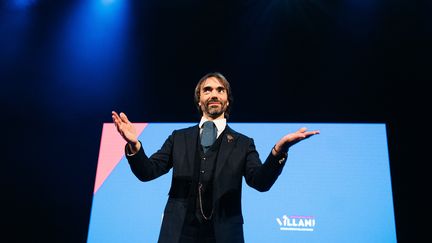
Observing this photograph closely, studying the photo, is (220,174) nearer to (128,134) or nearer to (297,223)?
(128,134)

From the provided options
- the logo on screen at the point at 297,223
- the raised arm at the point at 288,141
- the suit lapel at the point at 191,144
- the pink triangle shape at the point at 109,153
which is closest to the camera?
the raised arm at the point at 288,141

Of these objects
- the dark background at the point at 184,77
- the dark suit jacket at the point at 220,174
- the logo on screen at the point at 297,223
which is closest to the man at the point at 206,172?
the dark suit jacket at the point at 220,174

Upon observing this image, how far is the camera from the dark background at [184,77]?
3.10 m

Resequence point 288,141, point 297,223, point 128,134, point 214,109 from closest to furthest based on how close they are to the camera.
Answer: point 288,141 → point 128,134 → point 214,109 → point 297,223

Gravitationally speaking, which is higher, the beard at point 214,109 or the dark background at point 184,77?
the dark background at point 184,77

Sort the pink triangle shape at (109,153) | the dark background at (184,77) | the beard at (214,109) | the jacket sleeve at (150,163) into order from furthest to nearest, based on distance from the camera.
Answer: the dark background at (184,77)
the pink triangle shape at (109,153)
the beard at (214,109)
the jacket sleeve at (150,163)

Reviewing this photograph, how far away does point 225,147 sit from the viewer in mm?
1396

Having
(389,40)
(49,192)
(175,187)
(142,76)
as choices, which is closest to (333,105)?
(389,40)

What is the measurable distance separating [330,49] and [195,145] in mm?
2359

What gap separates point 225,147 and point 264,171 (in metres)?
0.24

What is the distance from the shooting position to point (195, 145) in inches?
55.7

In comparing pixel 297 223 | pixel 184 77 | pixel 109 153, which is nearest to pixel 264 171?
pixel 297 223

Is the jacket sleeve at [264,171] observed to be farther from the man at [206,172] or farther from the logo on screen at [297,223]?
the logo on screen at [297,223]

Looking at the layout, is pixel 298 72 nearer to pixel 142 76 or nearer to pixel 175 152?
pixel 142 76
